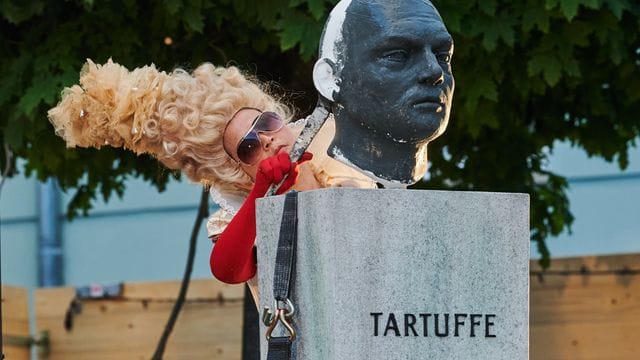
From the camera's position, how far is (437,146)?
983 centimetres

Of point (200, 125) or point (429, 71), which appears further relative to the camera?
point (200, 125)

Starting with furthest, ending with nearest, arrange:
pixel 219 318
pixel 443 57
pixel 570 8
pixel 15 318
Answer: pixel 15 318, pixel 219 318, pixel 570 8, pixel 443 57

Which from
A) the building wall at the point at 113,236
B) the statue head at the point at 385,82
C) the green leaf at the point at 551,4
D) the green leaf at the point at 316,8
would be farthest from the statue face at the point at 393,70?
the building wall at the point at 113,236

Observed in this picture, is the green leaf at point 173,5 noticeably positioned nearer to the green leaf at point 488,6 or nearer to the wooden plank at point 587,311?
the green leaf at point 488,6

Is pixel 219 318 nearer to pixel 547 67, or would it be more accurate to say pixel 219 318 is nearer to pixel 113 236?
pixel 547 67

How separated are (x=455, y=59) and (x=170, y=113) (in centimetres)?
296

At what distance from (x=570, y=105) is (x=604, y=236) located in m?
5.23

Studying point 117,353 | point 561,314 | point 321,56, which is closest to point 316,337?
point 321,56

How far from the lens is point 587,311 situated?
10.5 meters

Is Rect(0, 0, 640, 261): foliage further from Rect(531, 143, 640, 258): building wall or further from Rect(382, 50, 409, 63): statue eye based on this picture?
Rect(531, 143, 640, 258): building wall

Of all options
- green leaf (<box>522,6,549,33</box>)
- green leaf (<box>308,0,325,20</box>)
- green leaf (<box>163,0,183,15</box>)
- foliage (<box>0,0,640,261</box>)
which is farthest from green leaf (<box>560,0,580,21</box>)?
green leaf (<box>163,0,183,15</box>)

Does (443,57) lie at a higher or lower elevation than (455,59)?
lower

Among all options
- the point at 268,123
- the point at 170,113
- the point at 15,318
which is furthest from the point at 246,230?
the point at 15,318

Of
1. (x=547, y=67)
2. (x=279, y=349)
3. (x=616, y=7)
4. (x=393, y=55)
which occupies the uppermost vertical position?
(x=616, y=7)
